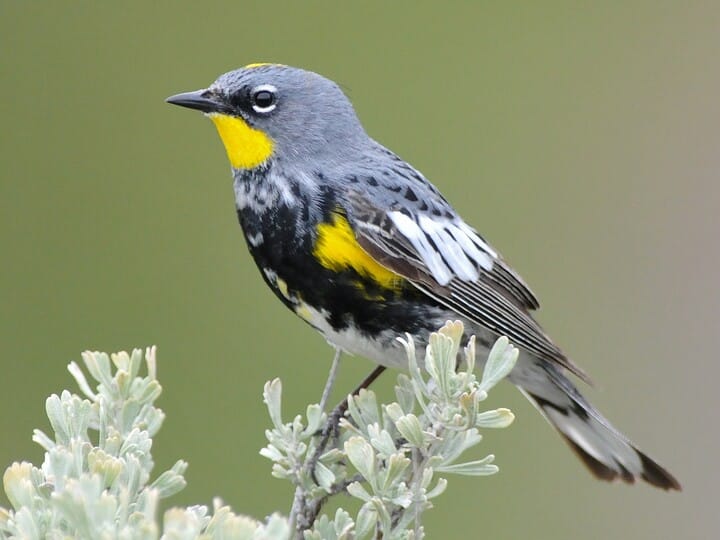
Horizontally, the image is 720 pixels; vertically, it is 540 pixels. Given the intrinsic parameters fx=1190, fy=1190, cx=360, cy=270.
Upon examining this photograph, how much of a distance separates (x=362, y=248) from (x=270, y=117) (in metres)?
0.38

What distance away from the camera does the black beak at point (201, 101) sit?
2258 mm

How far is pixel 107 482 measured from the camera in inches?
47.1

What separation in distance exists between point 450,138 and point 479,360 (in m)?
1.84

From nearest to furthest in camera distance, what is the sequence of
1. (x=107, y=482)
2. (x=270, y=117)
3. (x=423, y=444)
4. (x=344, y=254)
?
(x=107, y=482) < (x=423, y=444) < (x=344, y=254) < (x=270, y=117)

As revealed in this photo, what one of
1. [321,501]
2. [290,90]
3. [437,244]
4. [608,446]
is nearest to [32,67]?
[290,90]

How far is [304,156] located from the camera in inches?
89.8

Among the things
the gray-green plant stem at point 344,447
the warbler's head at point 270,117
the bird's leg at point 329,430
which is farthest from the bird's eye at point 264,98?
the gray-green plant stem at point 344,447

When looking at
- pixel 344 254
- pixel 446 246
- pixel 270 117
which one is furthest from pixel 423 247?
pixel 270 117

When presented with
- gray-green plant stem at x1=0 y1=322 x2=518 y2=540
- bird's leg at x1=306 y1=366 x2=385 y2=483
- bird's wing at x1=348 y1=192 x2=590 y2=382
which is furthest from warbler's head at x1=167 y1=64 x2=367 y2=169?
gray-green plant stem at x1=0 y1=322 x2=518 y2=540

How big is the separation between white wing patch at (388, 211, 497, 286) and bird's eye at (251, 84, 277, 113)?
1.10 feet

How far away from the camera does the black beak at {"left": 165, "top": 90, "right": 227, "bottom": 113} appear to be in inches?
88.9

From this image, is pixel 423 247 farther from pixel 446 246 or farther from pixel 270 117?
pixel 270 117

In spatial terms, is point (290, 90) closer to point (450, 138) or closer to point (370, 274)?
point (370, 274)

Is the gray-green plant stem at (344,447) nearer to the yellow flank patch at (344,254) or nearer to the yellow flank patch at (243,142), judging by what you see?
the yellow flank patch at (344,254)
